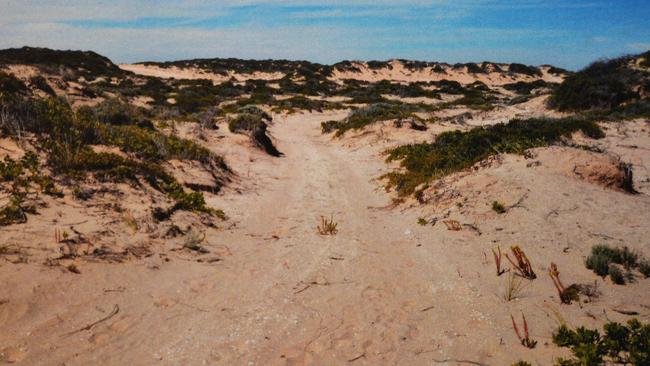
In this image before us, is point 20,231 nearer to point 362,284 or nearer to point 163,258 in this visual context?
point 163,258

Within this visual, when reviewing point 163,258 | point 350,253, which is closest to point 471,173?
point 350,253

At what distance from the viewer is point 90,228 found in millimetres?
5988

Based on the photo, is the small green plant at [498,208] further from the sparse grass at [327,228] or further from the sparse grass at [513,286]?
the sparse grass at [327,228]

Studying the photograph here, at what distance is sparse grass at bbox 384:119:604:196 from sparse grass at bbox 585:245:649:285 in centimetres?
465

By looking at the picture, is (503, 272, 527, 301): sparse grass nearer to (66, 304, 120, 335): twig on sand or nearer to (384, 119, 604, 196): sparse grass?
(384, 119, 604, 196): sparse grass

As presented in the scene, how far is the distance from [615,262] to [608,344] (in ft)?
8.16

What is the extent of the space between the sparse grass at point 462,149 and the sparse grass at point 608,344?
6.17 meters

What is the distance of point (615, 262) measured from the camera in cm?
583

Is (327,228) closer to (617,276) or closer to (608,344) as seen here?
(617,276)

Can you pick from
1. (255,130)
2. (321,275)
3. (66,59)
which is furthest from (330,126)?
(66,59)

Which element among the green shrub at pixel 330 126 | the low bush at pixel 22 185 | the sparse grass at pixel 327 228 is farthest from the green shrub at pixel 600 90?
the low bush at pixel 22 185

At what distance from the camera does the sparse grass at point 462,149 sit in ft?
35.3

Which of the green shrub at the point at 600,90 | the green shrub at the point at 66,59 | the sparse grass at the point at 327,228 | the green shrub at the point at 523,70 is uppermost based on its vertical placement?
the green shrub at the point at 523,70

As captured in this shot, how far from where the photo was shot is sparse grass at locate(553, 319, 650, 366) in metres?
3.71
